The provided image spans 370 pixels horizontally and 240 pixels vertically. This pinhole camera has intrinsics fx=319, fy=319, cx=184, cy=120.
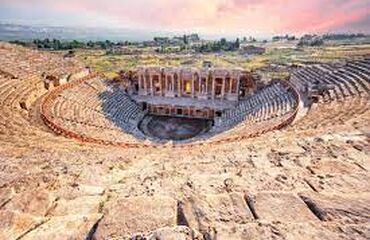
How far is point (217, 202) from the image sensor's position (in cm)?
481

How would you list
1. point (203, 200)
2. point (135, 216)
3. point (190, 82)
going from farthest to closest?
1. point (190, 82)
2. point (203, 200)
3. point (135, 216)

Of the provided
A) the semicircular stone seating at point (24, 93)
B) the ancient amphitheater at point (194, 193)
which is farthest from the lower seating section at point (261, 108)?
the semicircular stone seating at point (24, 93)

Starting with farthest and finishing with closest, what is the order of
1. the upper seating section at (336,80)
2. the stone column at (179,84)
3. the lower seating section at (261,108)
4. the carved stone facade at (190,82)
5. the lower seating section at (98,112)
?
1. the stone column at (179,84)
2. the carved stone facade at (190,82)
3. the lower seating section at (261,108)
4. the lower seating section at (98,112)
5. the upper seating section at (336,80)

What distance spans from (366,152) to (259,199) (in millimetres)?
4104

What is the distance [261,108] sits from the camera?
34.2 meters

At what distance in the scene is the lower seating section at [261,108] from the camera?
30.5 m

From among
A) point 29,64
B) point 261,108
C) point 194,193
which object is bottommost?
point 261,108

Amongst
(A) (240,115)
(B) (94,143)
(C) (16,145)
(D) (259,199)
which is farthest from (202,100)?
(D) (259,199)

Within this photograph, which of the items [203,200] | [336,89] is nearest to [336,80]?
[336,89]

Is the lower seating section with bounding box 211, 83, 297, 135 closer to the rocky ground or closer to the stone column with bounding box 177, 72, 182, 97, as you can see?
the stone column with bounding box 177, 72, 182, 97

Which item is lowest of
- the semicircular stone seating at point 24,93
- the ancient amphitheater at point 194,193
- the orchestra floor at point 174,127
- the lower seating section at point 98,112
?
the orchestra floor at point 174,127

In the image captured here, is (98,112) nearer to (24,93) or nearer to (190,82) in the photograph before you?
(24,93)

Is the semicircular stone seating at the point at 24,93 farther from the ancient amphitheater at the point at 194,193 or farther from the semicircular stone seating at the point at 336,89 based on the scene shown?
the semicircular stone seating at the point at 336,89

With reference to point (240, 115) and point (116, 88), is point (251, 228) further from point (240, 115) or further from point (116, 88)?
point (116, 88)
